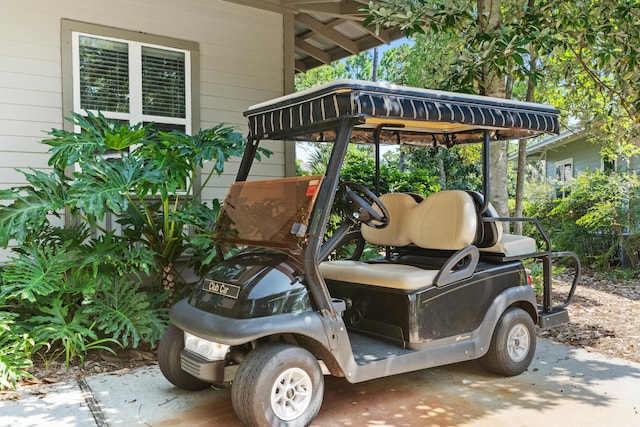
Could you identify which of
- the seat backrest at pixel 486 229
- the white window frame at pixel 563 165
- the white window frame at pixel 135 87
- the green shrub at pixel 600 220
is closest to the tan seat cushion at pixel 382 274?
the seat backrest at pixel 486 229

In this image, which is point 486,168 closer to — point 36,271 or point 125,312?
point 125,312

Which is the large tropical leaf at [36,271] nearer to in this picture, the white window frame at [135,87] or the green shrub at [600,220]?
the white window frame at [135,87]

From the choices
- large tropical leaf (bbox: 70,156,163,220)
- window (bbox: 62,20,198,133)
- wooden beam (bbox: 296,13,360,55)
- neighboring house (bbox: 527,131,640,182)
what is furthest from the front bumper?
neighboring house (bbox: 527,131,640,182)

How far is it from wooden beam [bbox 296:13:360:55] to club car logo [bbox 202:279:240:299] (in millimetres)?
5378

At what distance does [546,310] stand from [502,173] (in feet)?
7.38

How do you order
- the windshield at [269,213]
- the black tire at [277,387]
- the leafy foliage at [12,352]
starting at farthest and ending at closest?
the leafy foliage at [12,352]
the windshield at [269,213]
the black tire at [277,387]

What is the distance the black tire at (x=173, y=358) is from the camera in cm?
346

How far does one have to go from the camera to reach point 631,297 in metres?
6.99

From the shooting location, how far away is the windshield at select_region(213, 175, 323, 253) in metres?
3.08

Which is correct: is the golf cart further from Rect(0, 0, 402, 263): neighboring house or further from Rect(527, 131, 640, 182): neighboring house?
Rect(527, 131, 640, 182): neighboring house

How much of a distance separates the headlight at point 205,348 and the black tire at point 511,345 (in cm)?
200

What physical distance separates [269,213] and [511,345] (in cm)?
210

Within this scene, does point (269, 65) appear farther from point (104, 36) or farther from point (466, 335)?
point (466, 335)

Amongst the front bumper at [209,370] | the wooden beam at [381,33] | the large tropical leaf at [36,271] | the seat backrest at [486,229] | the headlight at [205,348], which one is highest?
the wooden beam at [381,33]
